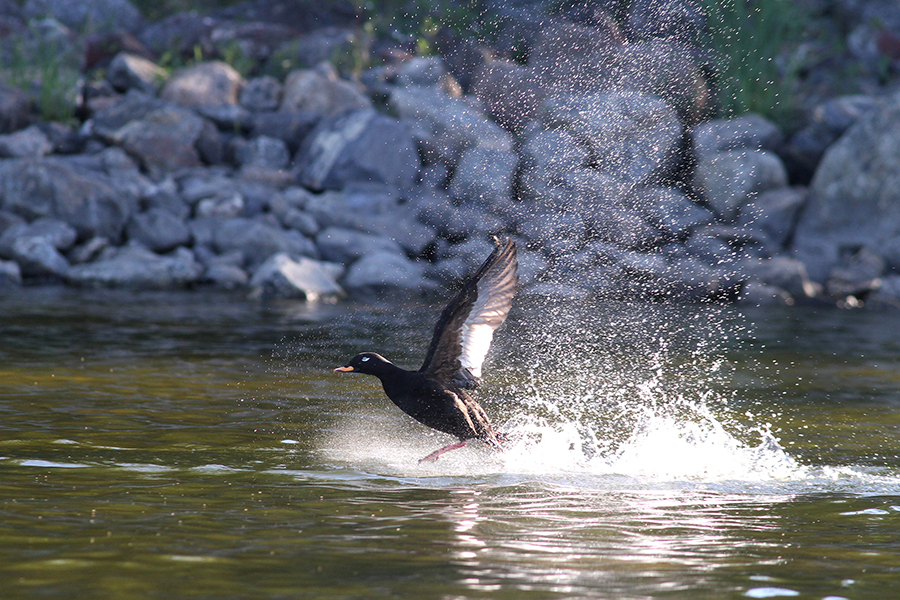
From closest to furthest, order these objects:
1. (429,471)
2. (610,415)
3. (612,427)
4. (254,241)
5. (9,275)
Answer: (429,471), (612,427), (610,415), (9,275), (254,241)

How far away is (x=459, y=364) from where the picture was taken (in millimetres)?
7172

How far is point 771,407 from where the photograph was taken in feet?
30.6

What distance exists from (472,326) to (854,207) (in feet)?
44.3

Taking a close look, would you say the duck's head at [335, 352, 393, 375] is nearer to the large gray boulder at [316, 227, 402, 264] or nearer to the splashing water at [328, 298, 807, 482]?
the splashing water at [328, 298, 807, 482]

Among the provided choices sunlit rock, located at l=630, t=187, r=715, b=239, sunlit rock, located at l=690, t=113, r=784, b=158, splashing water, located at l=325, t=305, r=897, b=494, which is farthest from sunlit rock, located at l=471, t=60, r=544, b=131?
splashing water, located at l=325, t=305, r=897, b=494

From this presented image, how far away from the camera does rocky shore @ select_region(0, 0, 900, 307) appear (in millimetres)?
17234

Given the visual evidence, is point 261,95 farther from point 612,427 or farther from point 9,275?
point 612,427

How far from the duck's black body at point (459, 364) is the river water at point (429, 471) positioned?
29cm

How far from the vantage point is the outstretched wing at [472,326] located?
7.09 meters

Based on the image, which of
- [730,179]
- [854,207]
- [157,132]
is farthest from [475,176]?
[854,207]

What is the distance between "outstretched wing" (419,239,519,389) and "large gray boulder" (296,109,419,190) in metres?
12.7

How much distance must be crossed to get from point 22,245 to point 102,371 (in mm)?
7529

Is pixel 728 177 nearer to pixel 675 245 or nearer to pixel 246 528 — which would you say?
pixel 675 245

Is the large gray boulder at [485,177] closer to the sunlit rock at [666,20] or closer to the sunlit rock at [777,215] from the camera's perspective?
the sunlit rock at [777,215]
